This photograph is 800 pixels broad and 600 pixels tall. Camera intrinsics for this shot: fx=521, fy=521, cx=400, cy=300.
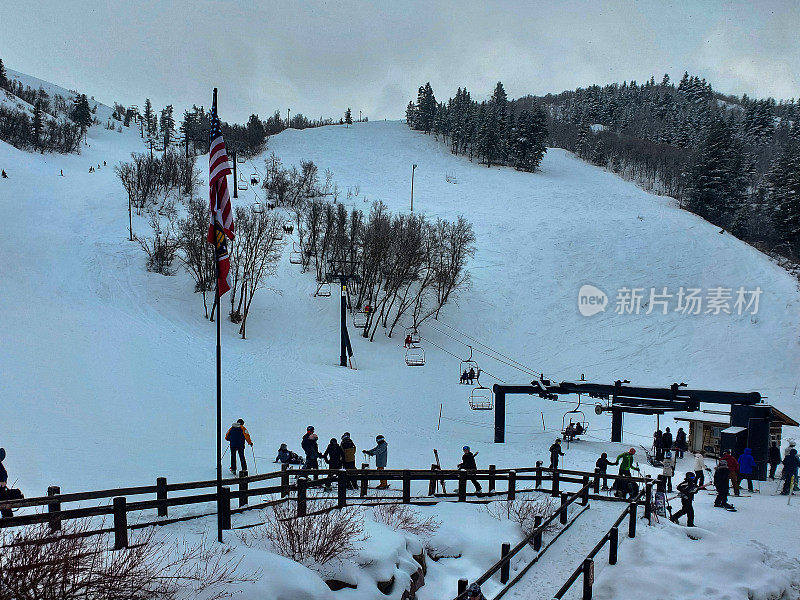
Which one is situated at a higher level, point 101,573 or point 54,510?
point 101,573

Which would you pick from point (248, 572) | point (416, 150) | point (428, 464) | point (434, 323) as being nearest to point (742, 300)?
point (434, 323)

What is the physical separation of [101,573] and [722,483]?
14.4 metres

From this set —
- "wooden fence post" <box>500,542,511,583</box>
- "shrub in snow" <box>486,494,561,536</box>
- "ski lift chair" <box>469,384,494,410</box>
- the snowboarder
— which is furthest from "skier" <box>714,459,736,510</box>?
"ski lift chair" <box>469,384,494,410</box>

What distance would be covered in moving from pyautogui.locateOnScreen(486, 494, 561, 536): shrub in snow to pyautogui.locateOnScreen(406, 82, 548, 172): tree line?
78.0 metres

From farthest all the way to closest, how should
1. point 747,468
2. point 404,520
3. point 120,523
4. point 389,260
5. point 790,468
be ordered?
point 389,260 → point 747,468 → point 790,468 → point 404,520 → point 120,523

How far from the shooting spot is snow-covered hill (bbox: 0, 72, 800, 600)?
68.2ft

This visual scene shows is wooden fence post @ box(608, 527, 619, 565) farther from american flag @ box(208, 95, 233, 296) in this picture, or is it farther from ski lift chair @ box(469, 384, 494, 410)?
ski lift chair @ box(469, 384, 494, 410)

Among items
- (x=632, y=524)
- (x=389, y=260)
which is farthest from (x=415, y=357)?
(x=632, y=524)

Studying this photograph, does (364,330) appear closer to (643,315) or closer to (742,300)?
(643,315)

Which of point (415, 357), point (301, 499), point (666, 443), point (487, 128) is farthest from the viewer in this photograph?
point (487, 128)

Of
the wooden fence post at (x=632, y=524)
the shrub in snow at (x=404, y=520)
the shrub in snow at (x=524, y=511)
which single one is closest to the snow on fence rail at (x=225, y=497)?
the shrub in snow at (x=524, y=511)

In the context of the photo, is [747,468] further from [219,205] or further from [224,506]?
[219,205]

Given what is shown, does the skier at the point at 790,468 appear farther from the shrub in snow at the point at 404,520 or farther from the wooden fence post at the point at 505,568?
the shrub in snow at the point at 404,520

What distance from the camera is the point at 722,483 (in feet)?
44.8
